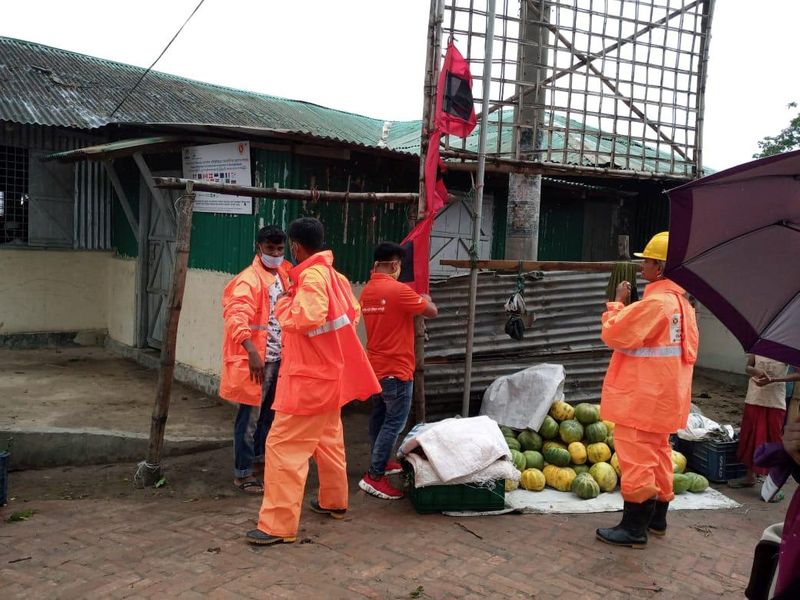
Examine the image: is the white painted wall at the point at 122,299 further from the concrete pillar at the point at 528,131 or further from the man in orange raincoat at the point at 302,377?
the man in orange raincoat at the point at 302,377

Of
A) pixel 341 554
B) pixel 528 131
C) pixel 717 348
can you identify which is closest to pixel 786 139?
pixel 717 348

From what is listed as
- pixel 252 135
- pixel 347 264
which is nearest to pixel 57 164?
pixel 252 135

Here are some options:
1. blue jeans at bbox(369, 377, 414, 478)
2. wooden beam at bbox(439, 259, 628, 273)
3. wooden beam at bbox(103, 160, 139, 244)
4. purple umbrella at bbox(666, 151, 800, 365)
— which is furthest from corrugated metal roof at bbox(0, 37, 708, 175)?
purple umbrella at bbox(666, 151, 800, 365)

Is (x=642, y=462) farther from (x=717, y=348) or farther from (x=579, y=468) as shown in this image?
(x=717, y=348)

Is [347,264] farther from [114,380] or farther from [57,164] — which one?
[57,164]

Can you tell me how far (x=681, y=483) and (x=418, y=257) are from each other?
2904 mm

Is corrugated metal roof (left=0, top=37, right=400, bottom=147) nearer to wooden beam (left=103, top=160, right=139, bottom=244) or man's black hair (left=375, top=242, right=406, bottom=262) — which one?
wooden beam (left=103, top=160, right=139, bottom=244)

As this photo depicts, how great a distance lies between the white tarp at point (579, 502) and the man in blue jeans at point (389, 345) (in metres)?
0.95

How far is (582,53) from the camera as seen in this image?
6.81m

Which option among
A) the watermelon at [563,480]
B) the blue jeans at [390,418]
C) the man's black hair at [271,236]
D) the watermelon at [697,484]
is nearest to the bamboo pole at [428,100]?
the blue jeans at [390,418]

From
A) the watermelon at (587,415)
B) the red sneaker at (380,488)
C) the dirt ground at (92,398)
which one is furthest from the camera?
the dirt ground at (92,398)

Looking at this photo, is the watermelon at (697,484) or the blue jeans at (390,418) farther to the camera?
the watermelon at (697,484)

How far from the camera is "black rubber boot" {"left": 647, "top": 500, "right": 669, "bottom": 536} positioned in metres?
4.63

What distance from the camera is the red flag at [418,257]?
5.46 metres
